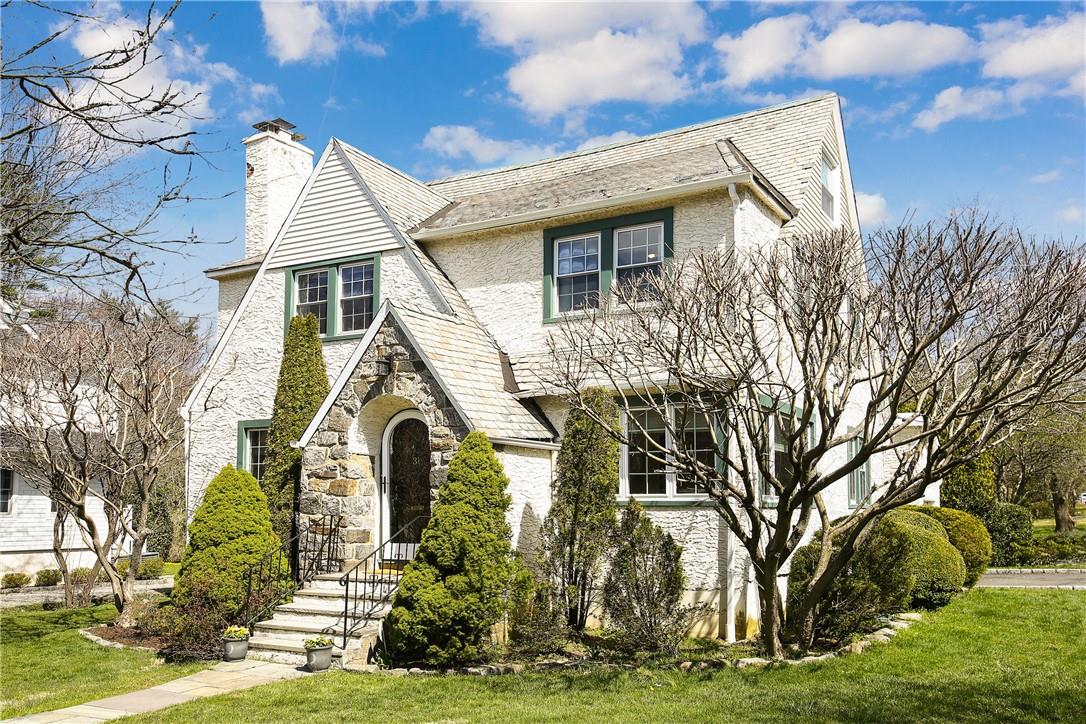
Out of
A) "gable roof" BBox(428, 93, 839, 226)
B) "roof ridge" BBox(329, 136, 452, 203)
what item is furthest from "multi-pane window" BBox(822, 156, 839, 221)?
"roof ridge" BBox(329, 136, 452, 203)

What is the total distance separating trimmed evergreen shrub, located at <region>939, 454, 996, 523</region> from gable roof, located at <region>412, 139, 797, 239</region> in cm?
1094

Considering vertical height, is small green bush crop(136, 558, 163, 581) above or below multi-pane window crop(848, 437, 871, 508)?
below

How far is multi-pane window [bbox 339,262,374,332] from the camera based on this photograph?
16.0m

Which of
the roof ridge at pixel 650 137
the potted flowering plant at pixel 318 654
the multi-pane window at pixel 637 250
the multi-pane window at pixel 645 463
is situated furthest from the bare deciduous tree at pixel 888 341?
the roof ridge at pixel 650 137

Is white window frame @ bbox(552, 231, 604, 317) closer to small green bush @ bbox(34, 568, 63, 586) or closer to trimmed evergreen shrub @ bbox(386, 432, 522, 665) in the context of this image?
trimmed evergreen shrub @ bbox(386, 432, 522, 665)

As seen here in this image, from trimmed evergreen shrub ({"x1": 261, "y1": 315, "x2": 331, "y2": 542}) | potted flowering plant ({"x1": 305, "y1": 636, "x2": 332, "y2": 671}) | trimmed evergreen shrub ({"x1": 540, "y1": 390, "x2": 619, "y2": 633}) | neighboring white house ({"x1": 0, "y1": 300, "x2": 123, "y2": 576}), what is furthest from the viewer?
neighboring white house ({"x1": 0, "y1": 300, "x2": 123, "y2": 576})

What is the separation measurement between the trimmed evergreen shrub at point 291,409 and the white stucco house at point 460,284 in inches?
14.1

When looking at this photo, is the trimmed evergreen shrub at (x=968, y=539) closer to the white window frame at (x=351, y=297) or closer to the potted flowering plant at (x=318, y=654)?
the white window frame at (x=351, y=297)

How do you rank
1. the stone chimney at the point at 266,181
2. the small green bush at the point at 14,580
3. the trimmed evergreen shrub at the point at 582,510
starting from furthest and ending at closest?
1. the small green bush at the point at 14,580
2. the stone chimney at the point at 266,181
3. the trimmed evergreen shrub at the point at 582,510

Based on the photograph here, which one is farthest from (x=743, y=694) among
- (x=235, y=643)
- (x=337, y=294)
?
(x=337, y=294)

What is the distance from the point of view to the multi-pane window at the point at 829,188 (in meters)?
16.9

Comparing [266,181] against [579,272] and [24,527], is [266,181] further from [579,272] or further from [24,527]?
[24,527]

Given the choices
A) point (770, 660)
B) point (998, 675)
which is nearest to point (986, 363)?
point (998, 675)

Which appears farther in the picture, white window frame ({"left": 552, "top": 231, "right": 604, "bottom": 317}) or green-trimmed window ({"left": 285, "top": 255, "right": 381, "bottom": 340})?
green-trimmed window ({"left": 285, "top": 255, "right": 381, "bottom": 340})
